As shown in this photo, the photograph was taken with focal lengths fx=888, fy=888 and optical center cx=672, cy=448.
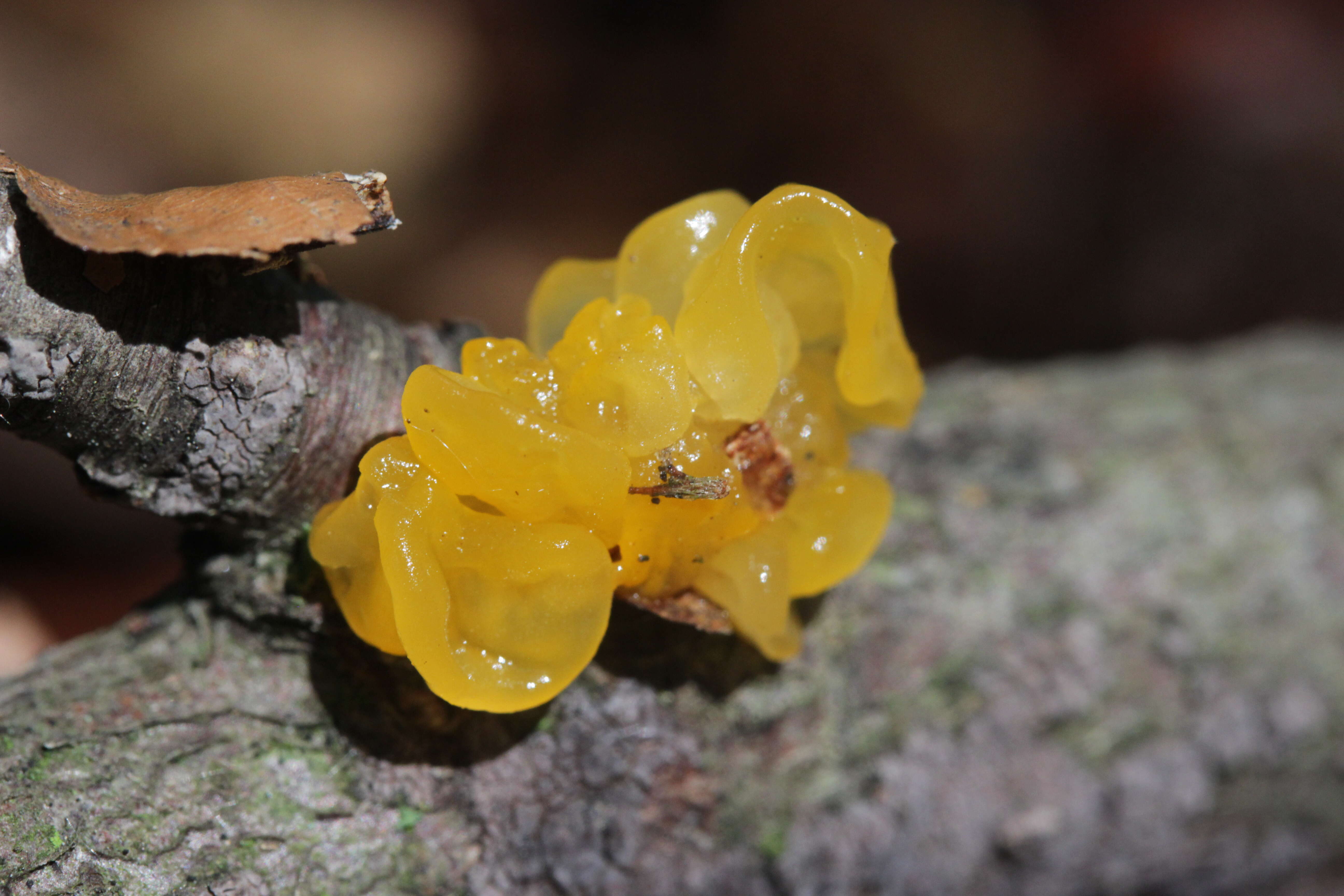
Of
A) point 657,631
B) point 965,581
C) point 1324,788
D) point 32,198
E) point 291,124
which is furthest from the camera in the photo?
point 291,124

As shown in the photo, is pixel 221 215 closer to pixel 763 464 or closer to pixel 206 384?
pixel 206 384

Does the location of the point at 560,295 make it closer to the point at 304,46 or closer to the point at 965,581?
the point at 965,581

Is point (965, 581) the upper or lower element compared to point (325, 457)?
lower

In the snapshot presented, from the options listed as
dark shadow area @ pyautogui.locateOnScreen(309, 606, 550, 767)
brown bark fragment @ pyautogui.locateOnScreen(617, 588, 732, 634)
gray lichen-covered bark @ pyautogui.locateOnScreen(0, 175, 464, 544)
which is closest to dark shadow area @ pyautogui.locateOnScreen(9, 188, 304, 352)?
gray lichen-covered bark @ pyautogui.locateOnScreen(0, 175, 464, 544)

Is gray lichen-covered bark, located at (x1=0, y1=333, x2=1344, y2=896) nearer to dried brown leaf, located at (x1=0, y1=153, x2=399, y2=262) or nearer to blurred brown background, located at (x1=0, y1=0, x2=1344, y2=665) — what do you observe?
dried brown leaf, located at (x1=0, y1=153, x2=399, y2=262)

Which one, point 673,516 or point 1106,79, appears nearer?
point 673,516

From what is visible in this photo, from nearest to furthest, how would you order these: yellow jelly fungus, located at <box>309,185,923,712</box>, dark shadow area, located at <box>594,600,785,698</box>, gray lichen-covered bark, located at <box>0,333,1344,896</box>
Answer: yellow jelly fungus, located at <box>309,185,923,712</box>, gray lichen-covered bark, located at <box>0,333,1344,896</box>, dark shadow area, located at <box>594,600,785,698</box>

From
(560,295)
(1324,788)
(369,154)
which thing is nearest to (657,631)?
(560,295)
